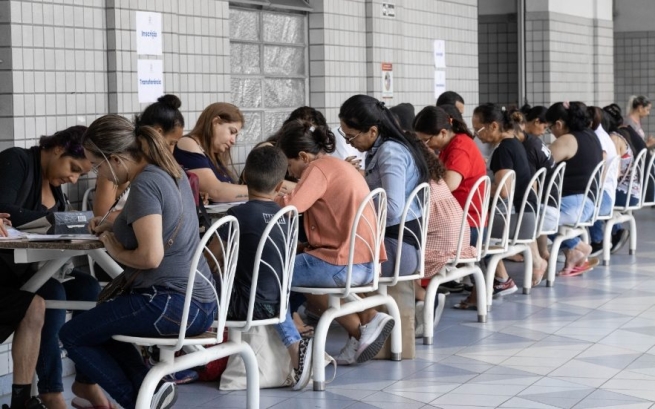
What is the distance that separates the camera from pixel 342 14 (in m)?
7.50

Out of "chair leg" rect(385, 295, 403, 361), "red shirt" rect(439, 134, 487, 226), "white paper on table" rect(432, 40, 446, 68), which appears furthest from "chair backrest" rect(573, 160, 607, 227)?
"chair leg" rect(385, 295, 403, 361)

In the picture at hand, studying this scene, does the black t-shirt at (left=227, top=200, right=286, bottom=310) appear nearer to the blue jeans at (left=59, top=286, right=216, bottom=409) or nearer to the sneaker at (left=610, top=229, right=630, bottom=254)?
the blue jeans at (left=59, top=286, right=216, bottom=409)

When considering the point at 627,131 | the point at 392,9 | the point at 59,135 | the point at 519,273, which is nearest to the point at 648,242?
the point at 627,131

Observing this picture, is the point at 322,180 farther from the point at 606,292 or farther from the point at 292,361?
the point at 606,292

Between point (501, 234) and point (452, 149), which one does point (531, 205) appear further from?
point (452, 149)

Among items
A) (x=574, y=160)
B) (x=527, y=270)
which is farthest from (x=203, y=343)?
(x=574, y=160)

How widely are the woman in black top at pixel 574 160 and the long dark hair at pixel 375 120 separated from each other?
235 centimetres

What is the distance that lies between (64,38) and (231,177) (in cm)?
117

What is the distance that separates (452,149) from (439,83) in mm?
2920

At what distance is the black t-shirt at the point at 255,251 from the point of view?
167 inches

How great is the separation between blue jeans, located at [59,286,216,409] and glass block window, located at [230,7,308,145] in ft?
10.0

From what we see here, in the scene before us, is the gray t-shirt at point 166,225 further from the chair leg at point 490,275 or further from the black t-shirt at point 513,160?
the black t-shirt at point 513,160

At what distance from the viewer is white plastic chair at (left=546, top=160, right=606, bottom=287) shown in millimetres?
7230

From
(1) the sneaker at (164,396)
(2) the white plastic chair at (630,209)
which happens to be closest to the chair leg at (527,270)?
(2) the white plastic chair at (630,209)
